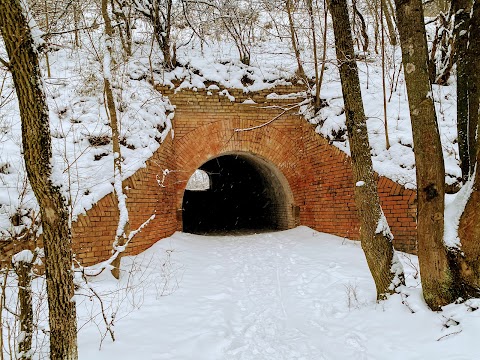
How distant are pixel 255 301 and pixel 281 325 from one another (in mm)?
846

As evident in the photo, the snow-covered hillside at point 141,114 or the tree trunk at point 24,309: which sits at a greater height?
the snow-covered hillside at point 141,114

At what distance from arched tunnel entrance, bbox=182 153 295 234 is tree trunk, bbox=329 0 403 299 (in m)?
5.27

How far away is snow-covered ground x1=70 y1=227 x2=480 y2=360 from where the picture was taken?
9.70 ft

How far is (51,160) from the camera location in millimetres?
2205

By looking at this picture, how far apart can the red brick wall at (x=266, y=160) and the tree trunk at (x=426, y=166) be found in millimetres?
3074

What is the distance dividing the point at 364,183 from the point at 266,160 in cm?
512

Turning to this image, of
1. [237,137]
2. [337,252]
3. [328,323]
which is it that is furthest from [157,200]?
[328,323]

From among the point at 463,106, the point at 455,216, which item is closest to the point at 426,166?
the point at 455,216

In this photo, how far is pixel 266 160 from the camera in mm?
8883

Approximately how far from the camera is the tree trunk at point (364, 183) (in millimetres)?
3678

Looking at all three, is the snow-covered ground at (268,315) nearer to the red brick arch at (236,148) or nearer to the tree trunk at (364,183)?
the tree trunk at (364,183)

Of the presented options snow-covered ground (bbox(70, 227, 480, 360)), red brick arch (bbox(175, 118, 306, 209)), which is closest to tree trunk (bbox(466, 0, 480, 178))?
snow-covered ground (bbox(70, 227, 480, 360))

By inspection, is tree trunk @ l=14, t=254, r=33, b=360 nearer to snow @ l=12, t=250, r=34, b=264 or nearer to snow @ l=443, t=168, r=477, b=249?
snow @ l=12, t=250, r=34, b=264

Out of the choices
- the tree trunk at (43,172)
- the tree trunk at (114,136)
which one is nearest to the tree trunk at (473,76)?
the tree trunk at (43,172)
